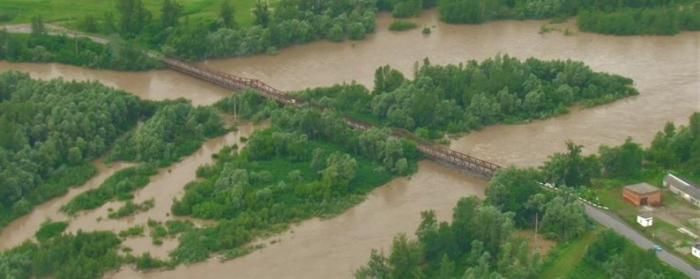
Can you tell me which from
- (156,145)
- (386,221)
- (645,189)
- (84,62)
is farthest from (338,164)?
(84,62)

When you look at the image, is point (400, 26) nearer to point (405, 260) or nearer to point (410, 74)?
point (410, 74)

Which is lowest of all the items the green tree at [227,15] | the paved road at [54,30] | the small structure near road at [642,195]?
the small structure near road at [642,195]

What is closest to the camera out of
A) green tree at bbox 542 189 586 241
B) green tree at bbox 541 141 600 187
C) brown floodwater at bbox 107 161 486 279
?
brown floodwater at bbox 107 161 486 279

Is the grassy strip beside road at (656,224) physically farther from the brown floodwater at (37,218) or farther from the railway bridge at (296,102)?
the brown floodwater at (37,218)

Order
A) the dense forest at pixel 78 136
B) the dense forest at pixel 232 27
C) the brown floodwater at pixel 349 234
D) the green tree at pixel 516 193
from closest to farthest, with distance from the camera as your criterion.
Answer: the brown floodwater at pixel 349 234, the green tree at pixel 516 193, the dense forest at pixel 78 136, the dense forest at pixel 232 27

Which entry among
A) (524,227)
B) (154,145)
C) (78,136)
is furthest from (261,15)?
(524,227)

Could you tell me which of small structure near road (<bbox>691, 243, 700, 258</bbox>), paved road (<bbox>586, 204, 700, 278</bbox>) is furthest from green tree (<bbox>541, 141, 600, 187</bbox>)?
small structure near road (<bbox>691, 243, 700, 258</bbox>)

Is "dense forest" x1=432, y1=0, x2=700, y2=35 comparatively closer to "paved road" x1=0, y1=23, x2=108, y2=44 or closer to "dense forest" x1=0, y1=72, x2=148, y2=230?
"paved road" x1=0, y1=23, x2=108, y2=44

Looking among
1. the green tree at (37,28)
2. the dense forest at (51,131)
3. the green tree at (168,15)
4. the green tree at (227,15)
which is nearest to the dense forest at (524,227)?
the dense forest at (51,131)
